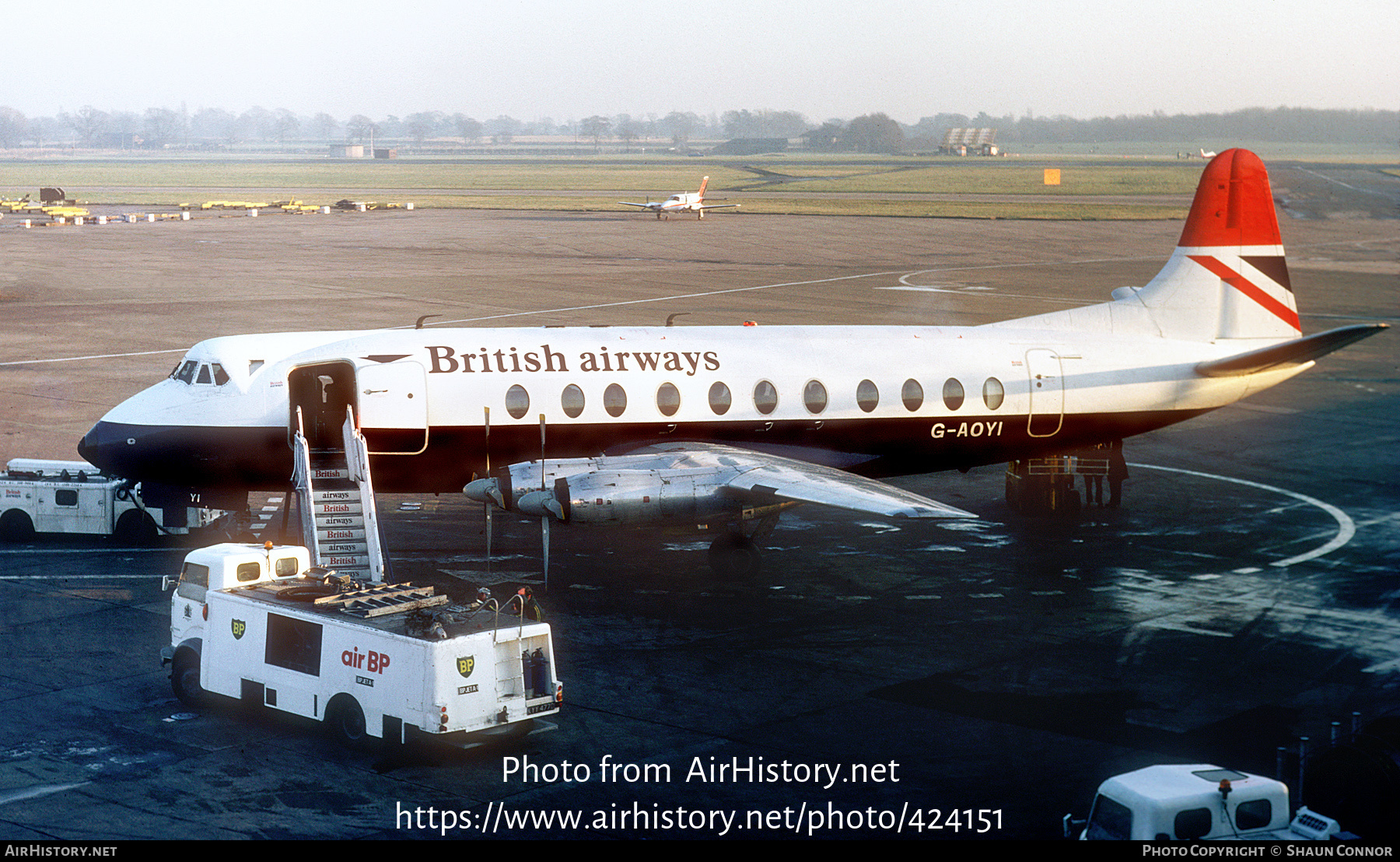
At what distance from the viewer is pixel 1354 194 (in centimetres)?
15125

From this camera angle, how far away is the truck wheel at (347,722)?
62.7 ft

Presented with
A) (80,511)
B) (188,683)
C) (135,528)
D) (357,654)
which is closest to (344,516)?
(188,683)

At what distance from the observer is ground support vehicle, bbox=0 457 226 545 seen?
30766 mm

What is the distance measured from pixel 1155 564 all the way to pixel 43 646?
21.5m

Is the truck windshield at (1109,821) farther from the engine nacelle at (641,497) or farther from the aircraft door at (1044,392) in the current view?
the aircraft door at (1044,392)

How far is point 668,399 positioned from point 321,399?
22.9ft

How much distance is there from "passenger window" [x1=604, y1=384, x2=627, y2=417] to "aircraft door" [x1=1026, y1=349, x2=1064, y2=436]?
368 inches

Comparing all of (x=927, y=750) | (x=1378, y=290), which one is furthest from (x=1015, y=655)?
(x=1378, y=290)

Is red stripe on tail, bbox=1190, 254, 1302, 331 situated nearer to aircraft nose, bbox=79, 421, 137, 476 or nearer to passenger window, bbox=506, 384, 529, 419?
passenger window, bbox=506, 384, 529, 419

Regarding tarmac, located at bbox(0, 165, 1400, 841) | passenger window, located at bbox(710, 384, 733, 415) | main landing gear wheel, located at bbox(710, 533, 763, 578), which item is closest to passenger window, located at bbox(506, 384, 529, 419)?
tarmac, located at bbox(0, 165, 1400, 841)

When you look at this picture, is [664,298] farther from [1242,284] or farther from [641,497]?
[641,497]

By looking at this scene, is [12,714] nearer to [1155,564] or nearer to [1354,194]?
[1155,564]

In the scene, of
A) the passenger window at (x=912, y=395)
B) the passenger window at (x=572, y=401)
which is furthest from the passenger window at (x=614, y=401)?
the passenger window at (x=912, y=395)

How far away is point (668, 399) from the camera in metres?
28.9
